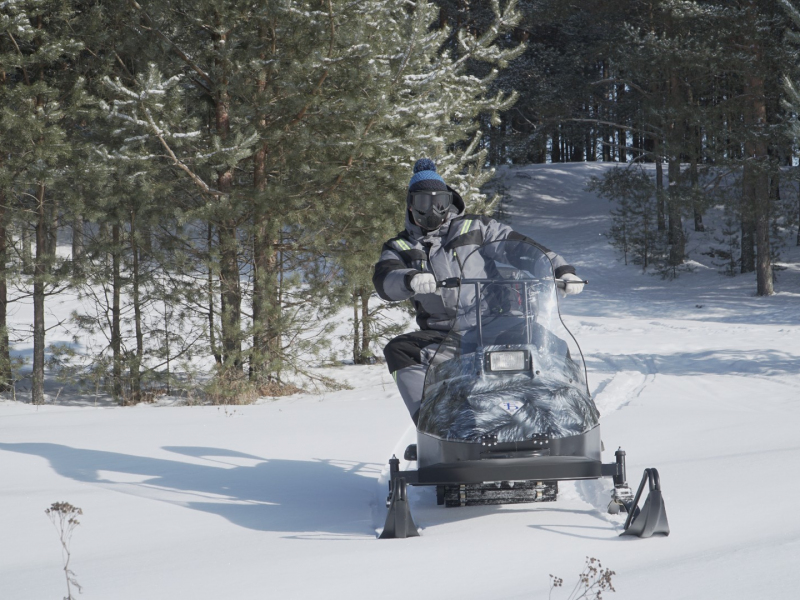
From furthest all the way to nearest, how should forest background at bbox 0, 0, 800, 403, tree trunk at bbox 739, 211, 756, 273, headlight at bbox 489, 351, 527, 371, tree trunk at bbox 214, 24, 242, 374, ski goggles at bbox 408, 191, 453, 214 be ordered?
tree trunk at bbox 739, 211, 756, 273, tree trunk at bbox 214, 24, 242, 374, forest background at bbox 0, 0, 800, 403, ski goggles at bbox 408, 191, 453, 214, headlight at bbox 489, 351, 527, 371

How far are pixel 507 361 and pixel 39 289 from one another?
779cm

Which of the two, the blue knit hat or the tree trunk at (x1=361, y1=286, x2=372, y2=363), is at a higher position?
the blue knit hat

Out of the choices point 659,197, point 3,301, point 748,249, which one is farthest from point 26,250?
point 748,249

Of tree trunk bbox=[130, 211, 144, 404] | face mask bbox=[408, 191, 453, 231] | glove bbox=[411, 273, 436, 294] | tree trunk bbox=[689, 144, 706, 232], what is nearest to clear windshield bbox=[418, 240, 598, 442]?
glove bbox=[411, 273, 436, 294]

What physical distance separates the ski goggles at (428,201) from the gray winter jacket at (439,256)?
10cm

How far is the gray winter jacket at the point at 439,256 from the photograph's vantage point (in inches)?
169

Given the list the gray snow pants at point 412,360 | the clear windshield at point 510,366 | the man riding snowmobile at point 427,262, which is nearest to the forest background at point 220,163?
the man riding snowmobile at point 427,262

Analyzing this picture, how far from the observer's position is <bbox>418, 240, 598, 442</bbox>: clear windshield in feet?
11.6

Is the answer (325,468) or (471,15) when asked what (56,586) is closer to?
(325,468)

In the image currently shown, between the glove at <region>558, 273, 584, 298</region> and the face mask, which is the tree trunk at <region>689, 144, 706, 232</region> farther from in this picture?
the glove at <region>558, 273, 584, 298</region>

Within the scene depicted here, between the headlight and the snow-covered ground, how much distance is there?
30.3 inches

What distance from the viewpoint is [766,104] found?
1817cm

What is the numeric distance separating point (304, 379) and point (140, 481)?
5392 mm

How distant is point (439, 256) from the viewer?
4.42m
